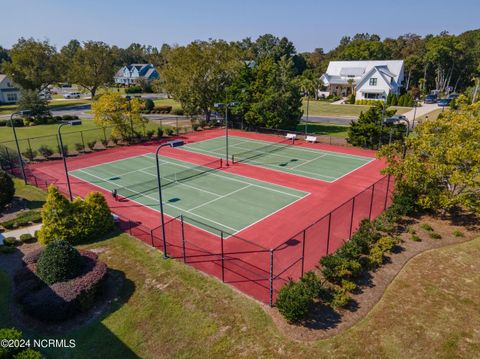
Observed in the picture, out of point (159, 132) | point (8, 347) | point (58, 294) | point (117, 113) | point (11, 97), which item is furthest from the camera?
point (11, 97)

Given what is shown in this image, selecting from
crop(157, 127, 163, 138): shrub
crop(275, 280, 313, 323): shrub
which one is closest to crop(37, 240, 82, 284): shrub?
crop(275, 280, 313, 323): shrub

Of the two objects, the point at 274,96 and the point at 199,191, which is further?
the point at 274,96

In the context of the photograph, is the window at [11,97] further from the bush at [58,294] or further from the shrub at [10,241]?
the bush at [58,294]

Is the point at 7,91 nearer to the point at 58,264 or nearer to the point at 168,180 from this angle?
the point at 168,180

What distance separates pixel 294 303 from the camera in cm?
1221

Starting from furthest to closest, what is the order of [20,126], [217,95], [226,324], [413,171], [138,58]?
1. [138,58]
2. [20,126]
3. [217,95]
4. [413,171]
5. [226,324]

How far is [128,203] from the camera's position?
77.5 ft

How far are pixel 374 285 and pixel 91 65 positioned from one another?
84343 mm

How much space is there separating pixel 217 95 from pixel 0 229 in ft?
109

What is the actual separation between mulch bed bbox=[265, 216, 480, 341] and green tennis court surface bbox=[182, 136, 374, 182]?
962cm

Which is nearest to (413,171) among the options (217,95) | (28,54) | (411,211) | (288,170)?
(411,211)

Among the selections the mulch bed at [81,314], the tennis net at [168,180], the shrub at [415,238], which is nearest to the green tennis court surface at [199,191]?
the tennis net at [168,180]

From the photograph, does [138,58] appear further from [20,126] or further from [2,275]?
[2,275]

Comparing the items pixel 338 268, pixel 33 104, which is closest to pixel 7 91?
pixel 33 104
